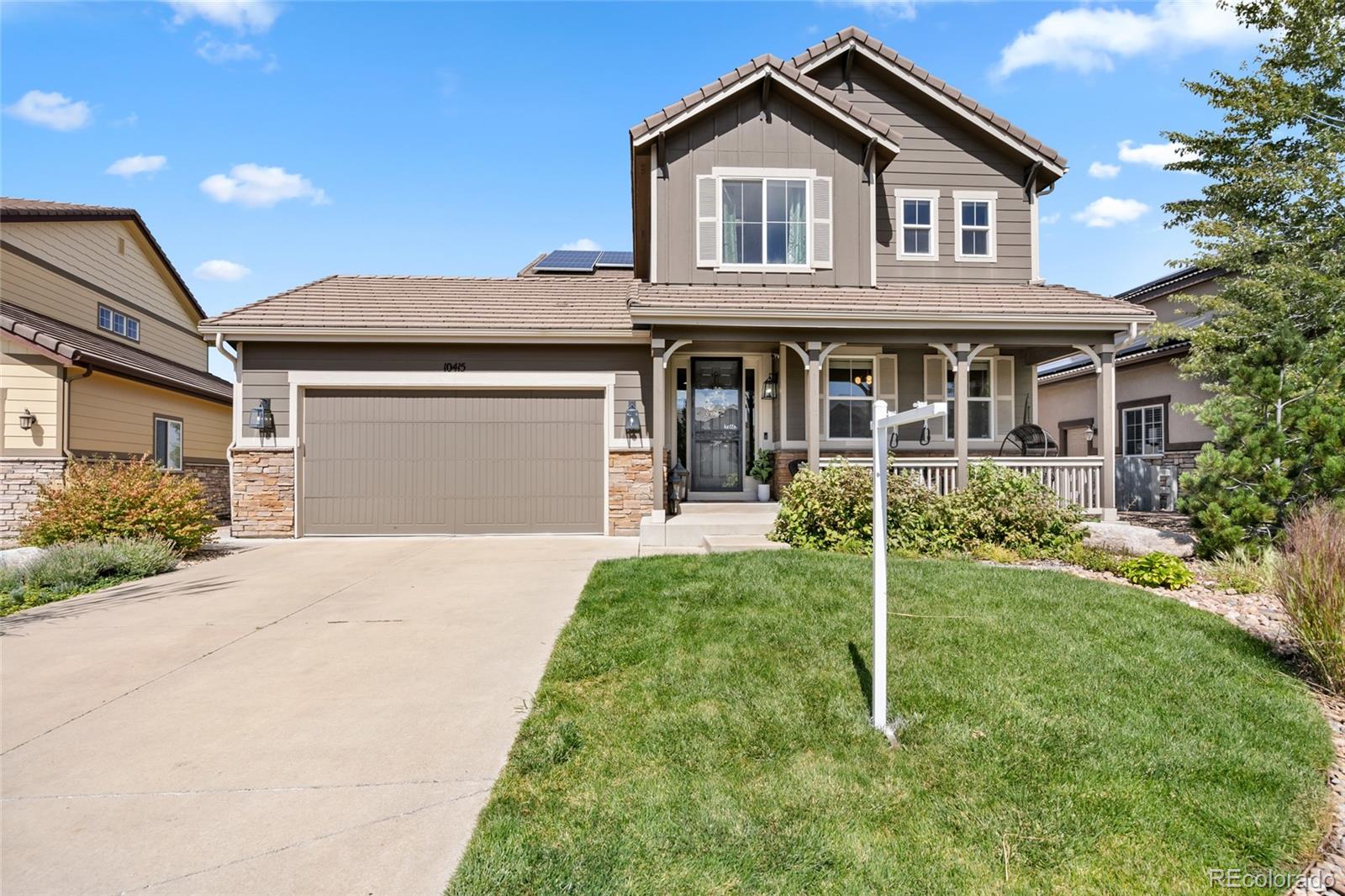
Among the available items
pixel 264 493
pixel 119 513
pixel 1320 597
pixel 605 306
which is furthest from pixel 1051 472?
pixel 119 513

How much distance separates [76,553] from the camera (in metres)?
6.83

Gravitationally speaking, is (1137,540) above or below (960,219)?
below

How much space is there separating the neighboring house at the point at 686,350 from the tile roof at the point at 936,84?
36 mm

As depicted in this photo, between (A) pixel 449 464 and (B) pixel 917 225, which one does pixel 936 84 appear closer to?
(B) pixel 917 225

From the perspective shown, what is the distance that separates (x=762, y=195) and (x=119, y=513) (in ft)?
33.9

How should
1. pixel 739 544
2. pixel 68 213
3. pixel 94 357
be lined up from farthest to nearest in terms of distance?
pixel 68 213, pixel 94 357, pixel 739 544

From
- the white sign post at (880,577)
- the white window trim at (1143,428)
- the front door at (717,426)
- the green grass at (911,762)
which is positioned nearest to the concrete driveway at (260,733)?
the green grass at (911,762)

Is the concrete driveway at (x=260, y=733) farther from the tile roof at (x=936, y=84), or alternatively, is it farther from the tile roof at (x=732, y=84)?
the tile roof at (x=936, y=84)

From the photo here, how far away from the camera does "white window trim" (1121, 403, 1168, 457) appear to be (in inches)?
554

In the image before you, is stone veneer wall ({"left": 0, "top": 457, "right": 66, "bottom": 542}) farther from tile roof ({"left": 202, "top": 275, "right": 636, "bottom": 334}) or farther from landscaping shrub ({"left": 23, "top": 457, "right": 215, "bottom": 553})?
tile roof ({"left": 202, "top": 275, "right": 636, "bottom": 334})

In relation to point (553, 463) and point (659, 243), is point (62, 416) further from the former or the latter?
point (659, 243)

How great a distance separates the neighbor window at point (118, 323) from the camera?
14711mm

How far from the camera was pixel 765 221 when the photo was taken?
34.3 ft

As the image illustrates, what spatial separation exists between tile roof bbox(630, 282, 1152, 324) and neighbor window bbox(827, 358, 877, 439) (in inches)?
54.4
